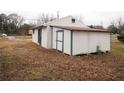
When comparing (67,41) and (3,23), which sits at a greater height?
(3,23)

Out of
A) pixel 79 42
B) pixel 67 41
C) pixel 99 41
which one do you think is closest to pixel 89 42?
pixel 79 42

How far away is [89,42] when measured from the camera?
13.8m

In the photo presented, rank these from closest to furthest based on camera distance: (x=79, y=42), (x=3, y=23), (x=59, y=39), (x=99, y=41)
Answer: (x=79, y=42)
(x=99, y=41)
(x=59, y=39)
(x=3, y=23)

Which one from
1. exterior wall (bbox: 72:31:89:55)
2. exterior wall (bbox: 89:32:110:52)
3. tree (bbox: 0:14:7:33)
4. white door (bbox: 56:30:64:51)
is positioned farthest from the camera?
tree (bbox: 0:14:7:33)

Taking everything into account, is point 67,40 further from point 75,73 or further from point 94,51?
point 75,73

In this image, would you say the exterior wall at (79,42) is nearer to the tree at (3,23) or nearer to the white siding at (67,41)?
the white siding at (67,41)

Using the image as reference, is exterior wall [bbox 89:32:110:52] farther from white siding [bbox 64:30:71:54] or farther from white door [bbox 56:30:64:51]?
white door [bbox 56:30:64:51]

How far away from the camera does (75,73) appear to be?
7840 millimetres

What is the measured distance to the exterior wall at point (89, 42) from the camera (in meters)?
13.0

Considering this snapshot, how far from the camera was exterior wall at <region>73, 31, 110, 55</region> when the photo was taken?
12988 millimetres

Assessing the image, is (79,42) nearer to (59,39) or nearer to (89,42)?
(89,42)

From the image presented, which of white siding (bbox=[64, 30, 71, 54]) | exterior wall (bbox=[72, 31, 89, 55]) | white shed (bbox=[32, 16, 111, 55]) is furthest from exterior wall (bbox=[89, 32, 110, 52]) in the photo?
white siding (bbox=[64, 30, 71, 54])

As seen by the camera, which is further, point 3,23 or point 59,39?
point 3,23

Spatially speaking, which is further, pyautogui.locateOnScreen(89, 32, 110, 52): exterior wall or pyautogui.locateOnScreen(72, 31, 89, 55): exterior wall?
pyautogui.locateOnScreen(89, 32, 110, 52): exterior wall
